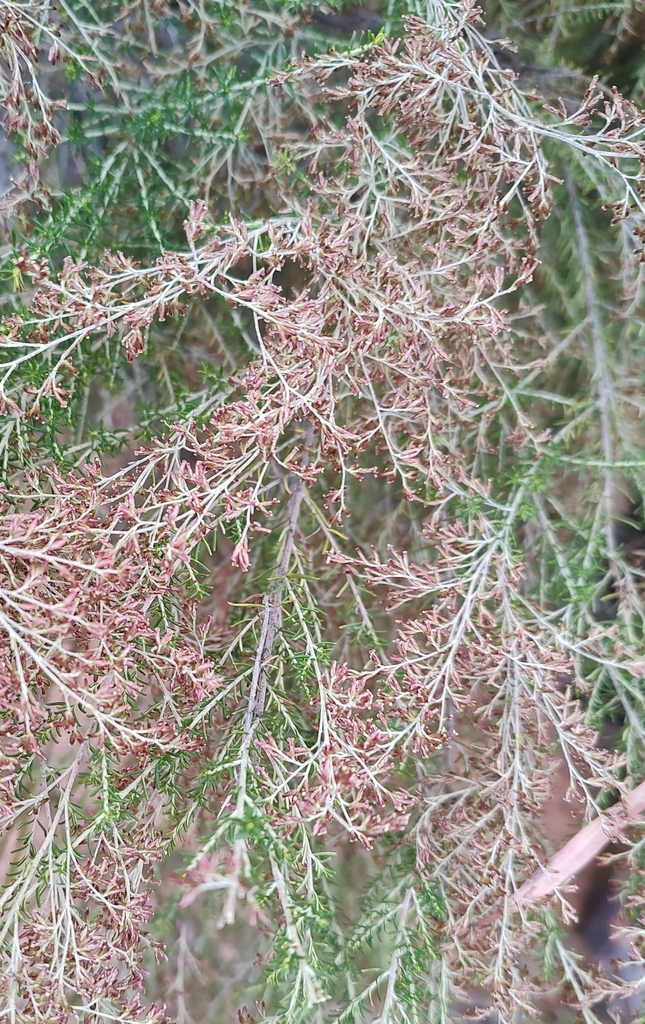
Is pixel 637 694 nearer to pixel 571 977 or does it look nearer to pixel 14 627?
pixel 571 977

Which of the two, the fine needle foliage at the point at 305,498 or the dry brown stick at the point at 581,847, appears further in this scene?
the dry brown stick at the point at 581,847

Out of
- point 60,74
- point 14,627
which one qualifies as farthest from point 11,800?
point 60,74

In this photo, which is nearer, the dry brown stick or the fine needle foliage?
the fine needle foliage

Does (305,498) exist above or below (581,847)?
above
